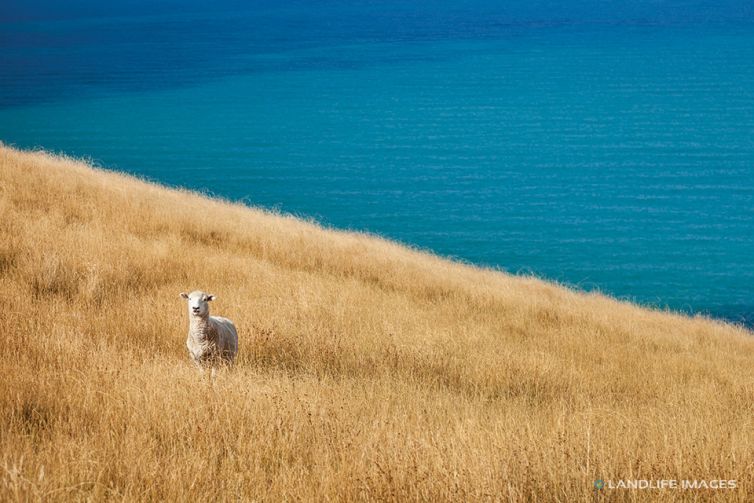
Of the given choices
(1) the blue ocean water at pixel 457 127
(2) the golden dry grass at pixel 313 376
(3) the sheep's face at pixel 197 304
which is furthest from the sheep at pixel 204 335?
(1) the blue ocean water at pixel 457 127

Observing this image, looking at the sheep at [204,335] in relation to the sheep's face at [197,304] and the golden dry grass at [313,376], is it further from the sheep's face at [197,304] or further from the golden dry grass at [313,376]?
the golden dry grass at [313,376]

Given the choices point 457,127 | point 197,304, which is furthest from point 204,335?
point 457,127

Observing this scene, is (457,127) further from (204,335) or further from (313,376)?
(204,335)

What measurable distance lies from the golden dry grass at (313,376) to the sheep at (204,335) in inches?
11.9

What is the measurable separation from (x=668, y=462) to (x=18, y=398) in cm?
431

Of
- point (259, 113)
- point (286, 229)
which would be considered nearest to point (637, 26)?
point (259, 113)

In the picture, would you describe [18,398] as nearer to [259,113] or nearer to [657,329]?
[657,329]

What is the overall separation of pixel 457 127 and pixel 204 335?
71.5 metres

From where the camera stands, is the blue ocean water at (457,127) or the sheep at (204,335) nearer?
the sheep at (204,335)

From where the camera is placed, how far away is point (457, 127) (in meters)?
76.3

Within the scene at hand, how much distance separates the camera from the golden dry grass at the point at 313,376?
450 centimetres

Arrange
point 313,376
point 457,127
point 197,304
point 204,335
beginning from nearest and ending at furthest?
1. point 197,304
2. point 204,335
3. point 313,376
4. point 457,127

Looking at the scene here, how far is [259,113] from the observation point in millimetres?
80125

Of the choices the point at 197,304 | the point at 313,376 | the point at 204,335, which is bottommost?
the point at 313,376
